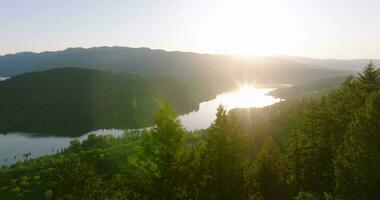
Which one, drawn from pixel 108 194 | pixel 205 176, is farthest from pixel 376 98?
pixel 108 194

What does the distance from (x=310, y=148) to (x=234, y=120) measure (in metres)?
24.1

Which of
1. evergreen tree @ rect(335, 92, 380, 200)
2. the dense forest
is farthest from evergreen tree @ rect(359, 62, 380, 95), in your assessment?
evergreen tree @ rect(335, 92, 380, 200)

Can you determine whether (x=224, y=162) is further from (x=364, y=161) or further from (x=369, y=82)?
(x=369, y=82)

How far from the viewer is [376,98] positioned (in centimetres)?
3725

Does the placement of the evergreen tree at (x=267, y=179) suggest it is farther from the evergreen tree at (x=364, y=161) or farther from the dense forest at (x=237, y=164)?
the evergreen tree at (x=364, y=161)

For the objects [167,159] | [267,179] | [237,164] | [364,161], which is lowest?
[267,179]

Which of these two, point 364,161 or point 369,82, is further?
point 369,82

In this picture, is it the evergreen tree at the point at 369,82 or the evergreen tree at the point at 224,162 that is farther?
the evergreen tree at the point at 369,82

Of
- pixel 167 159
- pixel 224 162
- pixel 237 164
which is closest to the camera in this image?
pixel 167 159

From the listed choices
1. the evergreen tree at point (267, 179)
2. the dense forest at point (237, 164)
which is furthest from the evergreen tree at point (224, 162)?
the evergreen tree at point (267, 179)

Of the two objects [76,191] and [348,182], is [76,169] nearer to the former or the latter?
[76,191]

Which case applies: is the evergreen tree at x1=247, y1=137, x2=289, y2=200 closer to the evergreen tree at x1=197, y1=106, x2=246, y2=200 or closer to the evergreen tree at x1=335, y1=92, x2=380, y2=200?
the evergreen tree at x1=335, y1=92, x2=380, y2=200

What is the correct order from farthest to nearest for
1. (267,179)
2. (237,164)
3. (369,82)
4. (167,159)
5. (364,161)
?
(369,82) < (267,179) < (364,161) < (237,164) < (167,159)

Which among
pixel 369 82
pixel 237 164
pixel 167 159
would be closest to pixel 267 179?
pixel 237 164
